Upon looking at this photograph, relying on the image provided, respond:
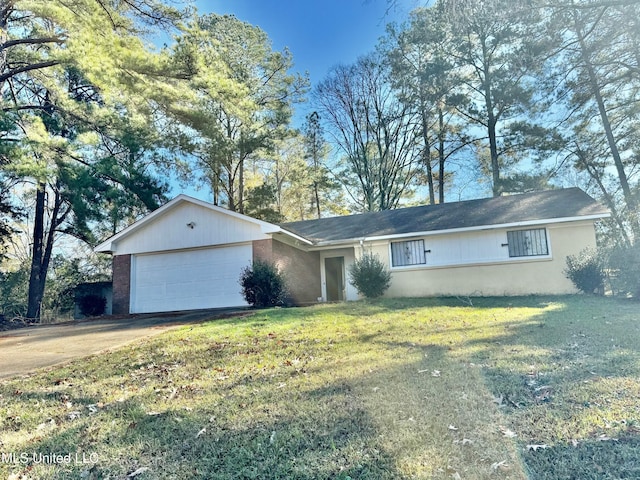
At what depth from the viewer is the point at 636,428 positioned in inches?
121

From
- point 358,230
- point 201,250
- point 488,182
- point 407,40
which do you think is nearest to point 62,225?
point 201,250

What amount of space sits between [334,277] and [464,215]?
5.72 m

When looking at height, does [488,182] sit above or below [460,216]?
above

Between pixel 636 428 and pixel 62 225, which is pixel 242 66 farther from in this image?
pixel 636 428

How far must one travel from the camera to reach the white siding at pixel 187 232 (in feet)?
46.0

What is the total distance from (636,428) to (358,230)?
41.8 ft

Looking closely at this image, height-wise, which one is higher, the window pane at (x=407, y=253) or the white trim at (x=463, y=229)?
the white trim at (x=463, y=229)

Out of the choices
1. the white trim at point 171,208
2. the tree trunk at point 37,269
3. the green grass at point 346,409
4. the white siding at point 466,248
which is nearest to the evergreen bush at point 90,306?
the tree trunk at point 37,269

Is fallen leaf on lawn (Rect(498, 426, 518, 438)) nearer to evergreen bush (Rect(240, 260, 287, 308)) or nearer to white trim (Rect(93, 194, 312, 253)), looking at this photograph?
evergreen bush (Rect(240, 260, 287, 308))

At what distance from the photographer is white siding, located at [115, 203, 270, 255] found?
46.0ft

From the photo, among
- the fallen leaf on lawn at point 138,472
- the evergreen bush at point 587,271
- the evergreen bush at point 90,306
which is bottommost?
the fallen leaf on lawn at point 138,472

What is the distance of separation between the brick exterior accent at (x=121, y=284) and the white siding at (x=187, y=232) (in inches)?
13.7

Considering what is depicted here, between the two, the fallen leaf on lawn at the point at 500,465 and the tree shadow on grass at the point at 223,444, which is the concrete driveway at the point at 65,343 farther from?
the fallen leaf on lawn at the point at 500,465

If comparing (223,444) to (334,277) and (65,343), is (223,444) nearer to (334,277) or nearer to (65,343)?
(65,343)
